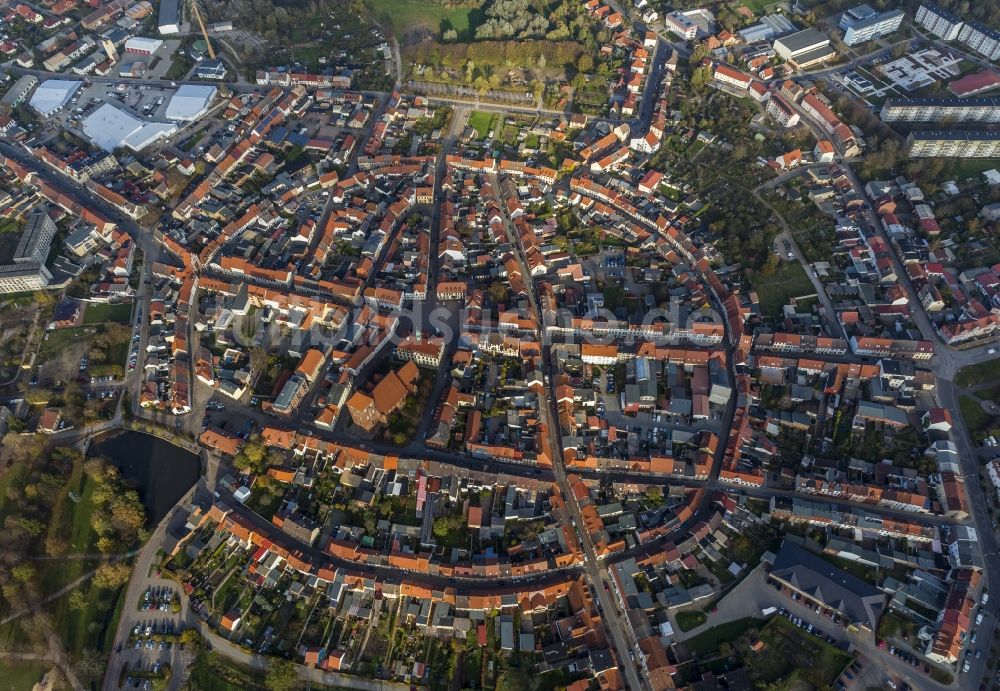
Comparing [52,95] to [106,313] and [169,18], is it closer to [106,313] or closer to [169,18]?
[169,18]

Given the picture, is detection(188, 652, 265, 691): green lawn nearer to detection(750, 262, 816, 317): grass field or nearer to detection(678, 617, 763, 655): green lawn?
detection(678, 617, 763, 655): green lawn

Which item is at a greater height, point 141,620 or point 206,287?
point 206,287

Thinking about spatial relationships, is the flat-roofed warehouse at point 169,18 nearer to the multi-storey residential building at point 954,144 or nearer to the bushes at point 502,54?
the bushes at point 502,54

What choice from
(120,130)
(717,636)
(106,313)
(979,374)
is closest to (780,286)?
(979,374)

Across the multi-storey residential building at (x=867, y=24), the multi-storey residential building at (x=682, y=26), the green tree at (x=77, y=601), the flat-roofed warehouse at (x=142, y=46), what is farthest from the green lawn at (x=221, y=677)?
the multi-storey residential building at (x=867, y=24)

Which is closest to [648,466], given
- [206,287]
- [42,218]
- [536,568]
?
[536,568]

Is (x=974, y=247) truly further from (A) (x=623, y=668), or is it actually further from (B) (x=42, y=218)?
(B) (x=42, y=218)
